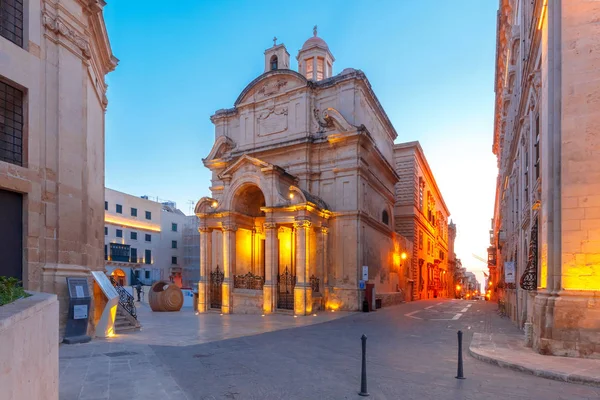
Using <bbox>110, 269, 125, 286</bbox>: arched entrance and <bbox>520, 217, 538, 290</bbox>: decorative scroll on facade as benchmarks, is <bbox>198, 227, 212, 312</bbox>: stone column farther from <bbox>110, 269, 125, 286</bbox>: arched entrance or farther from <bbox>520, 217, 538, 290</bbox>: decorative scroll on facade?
<bbox>110, 269, 125, 286</bbox>: arched entrance

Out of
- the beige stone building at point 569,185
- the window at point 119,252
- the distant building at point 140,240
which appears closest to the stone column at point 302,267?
the beige stone building at point 569,185

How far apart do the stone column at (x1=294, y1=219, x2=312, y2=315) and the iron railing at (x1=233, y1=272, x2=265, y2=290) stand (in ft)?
9.55

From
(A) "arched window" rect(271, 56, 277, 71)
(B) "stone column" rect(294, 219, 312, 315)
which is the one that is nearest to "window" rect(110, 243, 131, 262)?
(A) "arched window" rect(271, 56, 277, 71)

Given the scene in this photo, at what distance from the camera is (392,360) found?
9.51 metres

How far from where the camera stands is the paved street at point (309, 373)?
673 cm

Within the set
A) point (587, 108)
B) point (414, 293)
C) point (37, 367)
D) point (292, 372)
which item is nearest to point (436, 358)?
point (292, 372)

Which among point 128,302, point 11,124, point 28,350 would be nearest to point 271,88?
point 128,302

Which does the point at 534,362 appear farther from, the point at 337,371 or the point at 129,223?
the point at 129,223

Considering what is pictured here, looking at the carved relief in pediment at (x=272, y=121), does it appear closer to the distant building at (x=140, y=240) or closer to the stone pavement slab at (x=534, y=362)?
the stone pavement slab at (x=534, y=362)

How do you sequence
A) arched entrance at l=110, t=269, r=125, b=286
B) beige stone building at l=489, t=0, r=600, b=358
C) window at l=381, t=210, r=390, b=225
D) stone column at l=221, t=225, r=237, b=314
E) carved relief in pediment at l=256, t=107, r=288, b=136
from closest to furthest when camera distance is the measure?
beige stone building at l=489, t=0, r=600, b=358
stone column at l=221, t=225, r=237, b=314
carved relief in pediment at l=256, t=107, r=288, b=136
window at l=381, t=210, r=390, b=225
arched entrance at l=110, t=269, r=125, b=286

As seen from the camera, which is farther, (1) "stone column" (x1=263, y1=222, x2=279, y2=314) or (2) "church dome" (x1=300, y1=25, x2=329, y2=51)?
(2) "church dome" (x1=300, y1=25, x2=329, y2=51)

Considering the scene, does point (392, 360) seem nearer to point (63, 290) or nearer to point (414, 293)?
point (63, 290)

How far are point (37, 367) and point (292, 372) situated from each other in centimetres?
527

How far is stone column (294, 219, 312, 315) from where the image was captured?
21.0 metres
